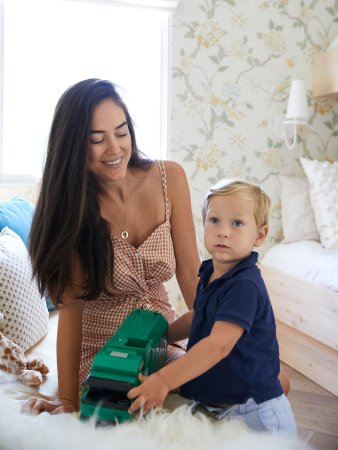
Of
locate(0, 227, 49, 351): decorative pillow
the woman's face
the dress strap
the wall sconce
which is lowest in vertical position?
→ locate(0, 227, 49, 351): decorative pillow

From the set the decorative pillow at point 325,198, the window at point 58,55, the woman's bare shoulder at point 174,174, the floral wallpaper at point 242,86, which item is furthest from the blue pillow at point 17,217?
the decorative pillow at point 325,198

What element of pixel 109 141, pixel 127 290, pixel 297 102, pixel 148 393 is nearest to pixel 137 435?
pixel 148 393

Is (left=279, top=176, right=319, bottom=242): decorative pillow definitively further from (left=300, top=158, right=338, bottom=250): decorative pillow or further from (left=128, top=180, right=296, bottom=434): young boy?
(left=128, top=180, right=296, bottom=434): young boy

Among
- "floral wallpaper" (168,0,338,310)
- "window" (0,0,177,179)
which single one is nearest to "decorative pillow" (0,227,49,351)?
"window" (0,0,177,179)

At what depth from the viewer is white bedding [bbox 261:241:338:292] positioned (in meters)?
2.46

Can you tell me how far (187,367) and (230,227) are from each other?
0.30 m

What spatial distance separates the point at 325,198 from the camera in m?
2.87

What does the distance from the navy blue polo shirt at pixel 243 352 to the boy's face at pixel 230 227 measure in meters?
0.04

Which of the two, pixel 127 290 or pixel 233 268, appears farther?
pixel 127 290

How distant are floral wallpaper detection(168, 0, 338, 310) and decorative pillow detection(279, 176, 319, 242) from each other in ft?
0.48

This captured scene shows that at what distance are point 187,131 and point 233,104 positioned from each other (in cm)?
33

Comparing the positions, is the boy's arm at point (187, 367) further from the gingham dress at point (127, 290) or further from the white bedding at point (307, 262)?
the white bedding at point (307, 262)

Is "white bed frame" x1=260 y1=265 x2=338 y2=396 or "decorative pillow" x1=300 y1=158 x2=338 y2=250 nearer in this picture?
"white bed frame" x1=260 y1=265 x2=338 y2=396

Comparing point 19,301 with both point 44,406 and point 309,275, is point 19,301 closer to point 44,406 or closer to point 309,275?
point 44,406
